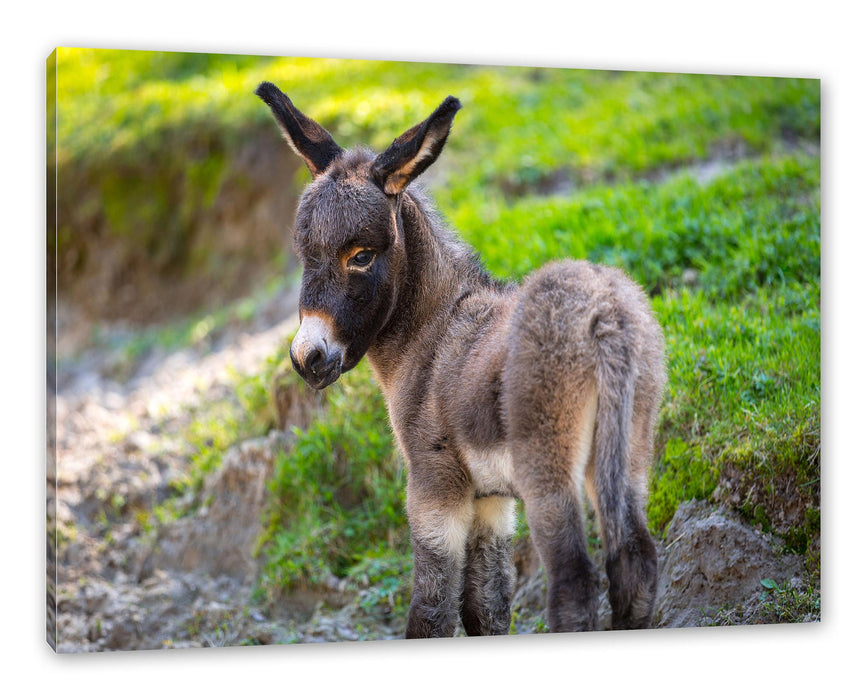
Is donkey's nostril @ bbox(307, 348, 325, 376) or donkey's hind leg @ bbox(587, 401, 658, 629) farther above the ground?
donkey's nostril @ bbox(307, 348, 325, 376)

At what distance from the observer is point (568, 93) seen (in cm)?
590

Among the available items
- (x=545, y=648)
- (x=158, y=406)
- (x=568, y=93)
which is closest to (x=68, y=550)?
(x=158, y=406)

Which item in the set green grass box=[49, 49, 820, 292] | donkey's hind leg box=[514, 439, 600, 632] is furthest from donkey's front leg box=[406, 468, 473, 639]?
green grass box=[49, 49, 820, 292]

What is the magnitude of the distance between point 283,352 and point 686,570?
7.75 ft

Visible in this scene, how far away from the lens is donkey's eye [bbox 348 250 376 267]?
9.85 feet

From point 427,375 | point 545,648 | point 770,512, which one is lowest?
point 545,648

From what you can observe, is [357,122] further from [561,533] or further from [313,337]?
[561,533]

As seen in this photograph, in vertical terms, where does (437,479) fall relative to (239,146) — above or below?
below

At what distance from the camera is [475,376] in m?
2.87

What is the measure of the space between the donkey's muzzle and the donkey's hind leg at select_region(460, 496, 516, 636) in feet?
2.05

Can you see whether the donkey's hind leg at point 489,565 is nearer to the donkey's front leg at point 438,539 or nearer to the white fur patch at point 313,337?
the donkey's front leg at point 438,539

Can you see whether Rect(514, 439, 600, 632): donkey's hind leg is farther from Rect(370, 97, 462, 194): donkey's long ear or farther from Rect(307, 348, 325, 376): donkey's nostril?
Rect(370, 97, 462, 194): donkey's long ear

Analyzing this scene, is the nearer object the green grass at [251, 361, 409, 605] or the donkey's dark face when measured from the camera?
the donkey's dark face

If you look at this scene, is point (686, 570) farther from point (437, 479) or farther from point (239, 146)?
point (239, 146)
